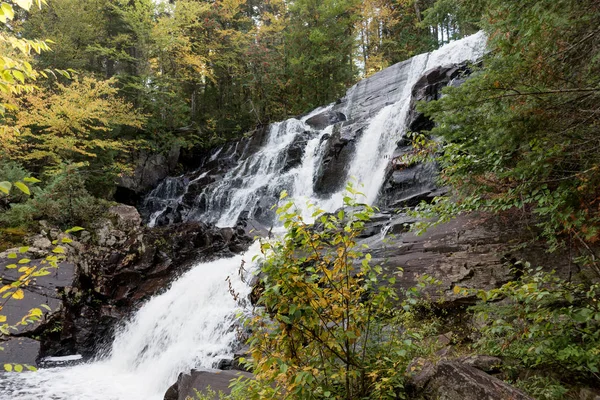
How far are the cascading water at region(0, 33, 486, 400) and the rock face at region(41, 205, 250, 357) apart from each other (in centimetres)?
75

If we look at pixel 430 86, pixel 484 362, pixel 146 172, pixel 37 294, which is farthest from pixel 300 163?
pixel 484 362

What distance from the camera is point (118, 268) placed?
11453 mm

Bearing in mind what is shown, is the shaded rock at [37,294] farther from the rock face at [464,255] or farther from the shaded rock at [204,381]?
the rock face at [464,255]

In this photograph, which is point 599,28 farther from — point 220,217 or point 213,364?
point 220,217

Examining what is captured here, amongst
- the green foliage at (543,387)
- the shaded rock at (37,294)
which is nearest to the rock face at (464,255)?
the green foliage at (543,387)

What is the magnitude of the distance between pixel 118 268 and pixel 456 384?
443 inches

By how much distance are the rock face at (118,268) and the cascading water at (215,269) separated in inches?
29.7

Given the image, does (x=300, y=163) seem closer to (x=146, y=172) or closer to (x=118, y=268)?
(x=118, y=268)

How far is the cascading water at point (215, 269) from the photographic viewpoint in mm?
7145

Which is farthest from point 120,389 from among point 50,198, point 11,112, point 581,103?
point 11,112

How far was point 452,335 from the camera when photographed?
485cm

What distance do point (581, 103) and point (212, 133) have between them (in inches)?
856

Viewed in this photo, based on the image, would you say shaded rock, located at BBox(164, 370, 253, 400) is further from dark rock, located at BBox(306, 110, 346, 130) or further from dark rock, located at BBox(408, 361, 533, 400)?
dark rock, located at BBox(306, 110, 346, 130)

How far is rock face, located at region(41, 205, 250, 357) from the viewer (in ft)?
30.2
